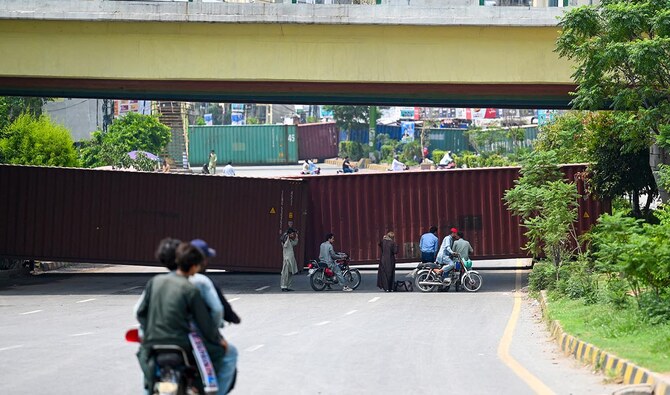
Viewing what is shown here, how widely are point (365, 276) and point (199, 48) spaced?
913 cm

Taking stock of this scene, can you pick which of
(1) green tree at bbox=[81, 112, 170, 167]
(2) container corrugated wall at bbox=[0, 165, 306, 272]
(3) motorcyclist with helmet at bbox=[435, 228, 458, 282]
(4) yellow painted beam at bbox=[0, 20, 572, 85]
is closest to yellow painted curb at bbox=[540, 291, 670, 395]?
(3) motorcyclist with helmet at bbox=[435, 228, 458, 282]

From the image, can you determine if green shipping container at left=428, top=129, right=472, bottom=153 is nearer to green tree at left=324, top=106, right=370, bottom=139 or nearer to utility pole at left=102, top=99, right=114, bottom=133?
green tree at left=324, top=106, right=370, bottom=139

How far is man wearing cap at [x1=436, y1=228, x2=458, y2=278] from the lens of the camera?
25547 millimetres

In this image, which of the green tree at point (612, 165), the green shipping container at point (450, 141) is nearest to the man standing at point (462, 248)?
the green tree at point (612, 165)

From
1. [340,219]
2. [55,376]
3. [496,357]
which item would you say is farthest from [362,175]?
[55,376]

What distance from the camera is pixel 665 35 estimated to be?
21672 millimetres

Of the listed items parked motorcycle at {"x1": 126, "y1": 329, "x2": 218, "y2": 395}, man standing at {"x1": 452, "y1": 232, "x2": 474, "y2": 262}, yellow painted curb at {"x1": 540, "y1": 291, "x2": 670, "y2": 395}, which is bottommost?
yellow painted curb at {"x1": 540, "y1": 291, "x2": 670, "y2": 395}

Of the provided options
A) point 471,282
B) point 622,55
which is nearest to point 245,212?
point 471,282

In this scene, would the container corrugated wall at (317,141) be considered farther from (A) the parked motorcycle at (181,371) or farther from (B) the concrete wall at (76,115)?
(A) the parked motorcycle at (181,371)

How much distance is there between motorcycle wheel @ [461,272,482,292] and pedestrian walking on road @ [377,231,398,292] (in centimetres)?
162

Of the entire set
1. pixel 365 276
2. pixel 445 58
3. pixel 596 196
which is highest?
pixel 445 58

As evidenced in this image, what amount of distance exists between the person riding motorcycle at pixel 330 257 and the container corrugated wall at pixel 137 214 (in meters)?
1.08

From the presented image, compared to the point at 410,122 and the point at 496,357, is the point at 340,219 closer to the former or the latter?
the point at 496,357

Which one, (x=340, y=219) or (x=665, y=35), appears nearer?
(x=665, y=35)
